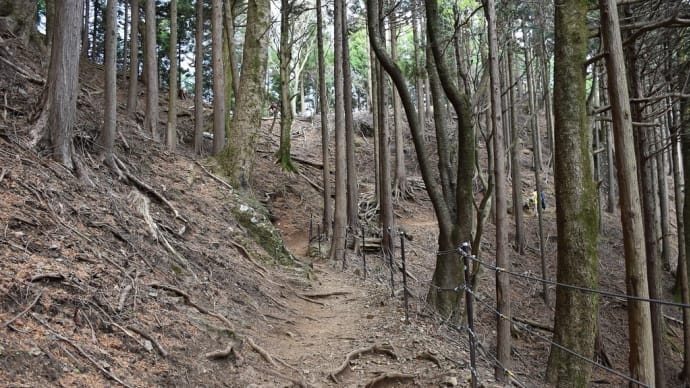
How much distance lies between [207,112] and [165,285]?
2026 cm

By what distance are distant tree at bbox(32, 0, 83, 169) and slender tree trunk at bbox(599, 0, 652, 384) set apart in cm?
668

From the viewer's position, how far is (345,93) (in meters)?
12.6

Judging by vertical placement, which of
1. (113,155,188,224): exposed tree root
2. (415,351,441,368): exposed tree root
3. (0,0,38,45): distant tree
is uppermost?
(0,0,38,45): distant tree

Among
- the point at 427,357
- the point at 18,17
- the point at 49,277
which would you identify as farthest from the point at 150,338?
the point at 18,17

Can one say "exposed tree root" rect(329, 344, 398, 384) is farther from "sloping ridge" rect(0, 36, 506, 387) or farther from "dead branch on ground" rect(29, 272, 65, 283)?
"dead branch on ground" rect(29, 272, 65, 283)

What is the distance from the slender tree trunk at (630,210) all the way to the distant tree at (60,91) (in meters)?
6.68

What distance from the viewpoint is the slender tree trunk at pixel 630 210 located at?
16.0 feet

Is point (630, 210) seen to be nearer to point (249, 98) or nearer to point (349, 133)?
point (249, 98)

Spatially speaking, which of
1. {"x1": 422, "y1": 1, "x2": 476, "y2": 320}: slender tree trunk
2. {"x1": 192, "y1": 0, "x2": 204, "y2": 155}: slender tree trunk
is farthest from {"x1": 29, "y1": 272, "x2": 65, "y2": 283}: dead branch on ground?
{"x1": 192, "y1": 0, "x2": 204, "y2": 155}: slender tree trunk

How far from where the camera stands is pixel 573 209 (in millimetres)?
5664

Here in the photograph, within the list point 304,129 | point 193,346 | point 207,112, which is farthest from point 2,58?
point 304,129

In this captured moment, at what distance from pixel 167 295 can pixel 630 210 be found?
207 inches

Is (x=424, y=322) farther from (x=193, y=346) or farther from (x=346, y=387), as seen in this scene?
(x=193, y=346)

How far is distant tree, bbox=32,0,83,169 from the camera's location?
19.3 feet
